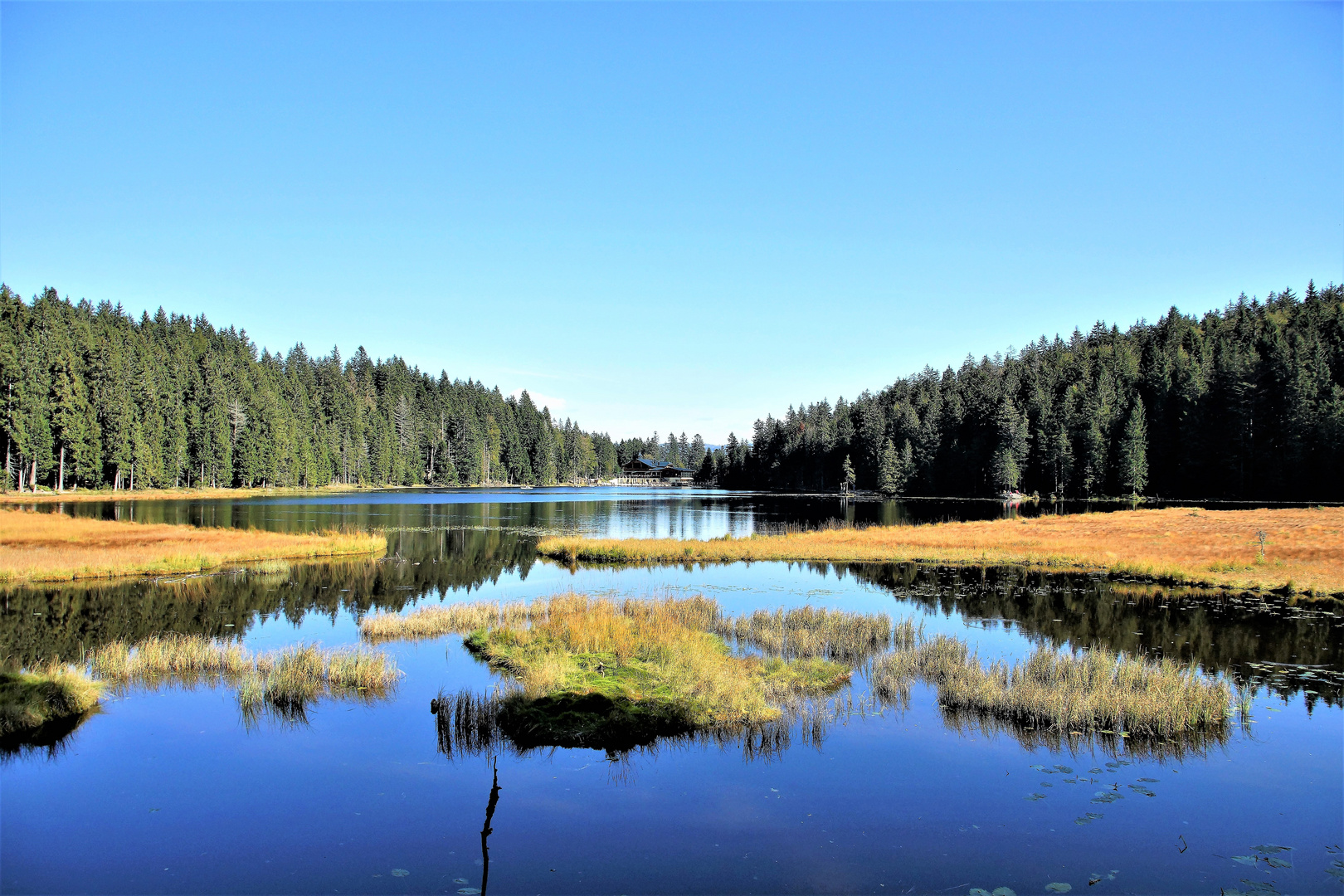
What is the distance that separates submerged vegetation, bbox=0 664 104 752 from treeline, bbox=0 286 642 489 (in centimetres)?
7966

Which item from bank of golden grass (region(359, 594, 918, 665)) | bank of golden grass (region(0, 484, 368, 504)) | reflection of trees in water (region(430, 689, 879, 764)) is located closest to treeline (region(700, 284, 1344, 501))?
bank of golden grass (region(359, 594, 918, 665))

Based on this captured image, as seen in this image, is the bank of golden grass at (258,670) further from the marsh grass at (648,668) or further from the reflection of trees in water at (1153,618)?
the reflection of trees in water at (1153,618)

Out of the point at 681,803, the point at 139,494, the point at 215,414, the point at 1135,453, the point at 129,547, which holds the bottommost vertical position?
the point at 681,803

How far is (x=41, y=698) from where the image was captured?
14703mm

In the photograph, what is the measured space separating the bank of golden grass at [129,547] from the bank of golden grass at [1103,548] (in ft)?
42.9

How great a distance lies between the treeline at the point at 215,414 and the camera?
7981cm

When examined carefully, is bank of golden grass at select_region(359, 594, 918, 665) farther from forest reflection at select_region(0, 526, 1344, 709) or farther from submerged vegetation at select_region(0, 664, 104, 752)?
submerged vegetation at select_region(0, 664, 104, 752)

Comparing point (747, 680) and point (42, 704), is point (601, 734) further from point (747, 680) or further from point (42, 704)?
point (42, 704)

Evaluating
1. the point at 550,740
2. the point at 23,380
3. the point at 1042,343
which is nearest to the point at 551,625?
the point at 550,740

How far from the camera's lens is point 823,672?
1802 centimetres

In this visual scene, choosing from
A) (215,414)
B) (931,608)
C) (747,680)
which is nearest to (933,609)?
(931,608)

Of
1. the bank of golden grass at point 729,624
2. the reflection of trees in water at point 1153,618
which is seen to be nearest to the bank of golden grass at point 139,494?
the bank of golden grass at point 729,624

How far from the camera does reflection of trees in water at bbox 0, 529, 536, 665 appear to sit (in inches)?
845

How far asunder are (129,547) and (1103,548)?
166ft
